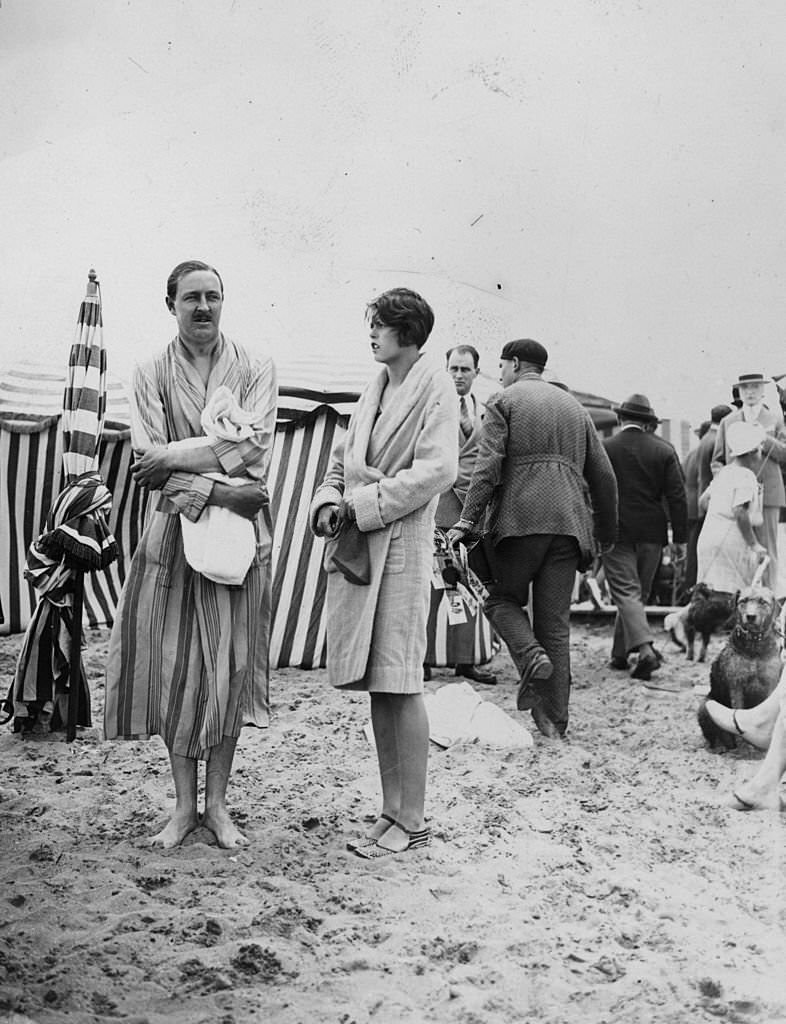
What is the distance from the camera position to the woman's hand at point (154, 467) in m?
3.25

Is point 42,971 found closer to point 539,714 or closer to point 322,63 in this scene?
point 539,714

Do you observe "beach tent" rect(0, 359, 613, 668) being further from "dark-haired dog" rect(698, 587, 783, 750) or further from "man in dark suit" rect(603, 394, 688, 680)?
"dark-haired dog" rect(698, 587, 783, 750)

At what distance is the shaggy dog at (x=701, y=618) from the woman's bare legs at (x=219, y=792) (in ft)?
11.9

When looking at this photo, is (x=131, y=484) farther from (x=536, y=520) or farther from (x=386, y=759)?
(x=386, y=759)

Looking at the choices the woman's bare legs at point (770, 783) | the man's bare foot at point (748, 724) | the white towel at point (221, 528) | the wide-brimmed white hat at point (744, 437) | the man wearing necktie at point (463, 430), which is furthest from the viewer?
the wide-brimmed white hat at point (744, 437)

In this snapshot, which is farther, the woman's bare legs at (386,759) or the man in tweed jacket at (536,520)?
the man in tweed jacket at (536,520)

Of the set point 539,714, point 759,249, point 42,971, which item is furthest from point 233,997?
point 759,249

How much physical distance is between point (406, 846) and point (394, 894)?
320 millimetres

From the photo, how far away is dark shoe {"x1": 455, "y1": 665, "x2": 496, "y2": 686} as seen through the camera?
6.03m

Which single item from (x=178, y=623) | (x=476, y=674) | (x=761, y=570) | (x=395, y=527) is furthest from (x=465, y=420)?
(x=178, y=623)

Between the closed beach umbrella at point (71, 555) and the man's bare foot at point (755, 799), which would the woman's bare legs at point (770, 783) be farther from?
the closed beach umbrella at point (71, 555)

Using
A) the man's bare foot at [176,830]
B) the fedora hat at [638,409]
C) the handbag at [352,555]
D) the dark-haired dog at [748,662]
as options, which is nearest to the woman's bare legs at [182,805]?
the man's bare foot at [176,830]

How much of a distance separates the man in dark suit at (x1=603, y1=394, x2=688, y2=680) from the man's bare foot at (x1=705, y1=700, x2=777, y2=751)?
204cm

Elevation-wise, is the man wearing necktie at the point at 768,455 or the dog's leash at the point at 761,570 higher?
the man wearing necktie at the point at 768,455
